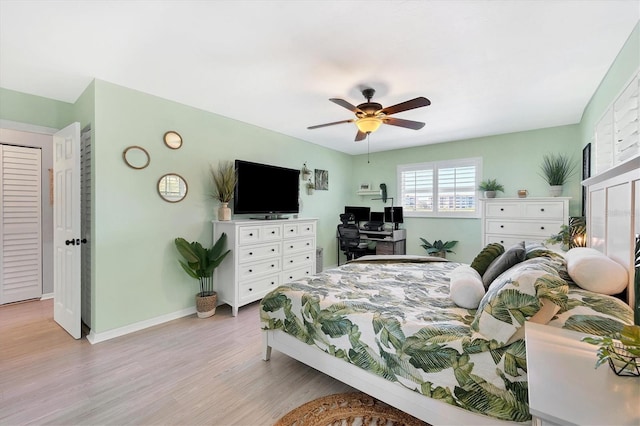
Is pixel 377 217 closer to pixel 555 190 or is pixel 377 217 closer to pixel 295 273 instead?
pixel 295 273

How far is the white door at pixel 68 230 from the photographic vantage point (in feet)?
8.63

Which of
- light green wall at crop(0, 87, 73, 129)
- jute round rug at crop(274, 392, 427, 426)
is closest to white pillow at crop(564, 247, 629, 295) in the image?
jute round rug at crop(274, 392, 427, 426)

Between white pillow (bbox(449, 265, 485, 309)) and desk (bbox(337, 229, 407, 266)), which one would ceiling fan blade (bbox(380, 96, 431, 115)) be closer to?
white pillow (bbox(449, 265, 485, 309))

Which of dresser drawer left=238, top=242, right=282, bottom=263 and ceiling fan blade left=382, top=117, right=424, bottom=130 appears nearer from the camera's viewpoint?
ceiling fan blade left=382, top=117, right=424, bottom=130

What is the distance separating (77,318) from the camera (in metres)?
2.62

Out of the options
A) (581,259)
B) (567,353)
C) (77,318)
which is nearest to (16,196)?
(77,318)

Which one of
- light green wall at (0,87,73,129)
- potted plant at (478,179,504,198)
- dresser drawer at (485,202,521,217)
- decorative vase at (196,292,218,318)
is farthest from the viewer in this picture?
potted plant at (478,179,504,198)

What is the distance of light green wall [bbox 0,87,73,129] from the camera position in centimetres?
271

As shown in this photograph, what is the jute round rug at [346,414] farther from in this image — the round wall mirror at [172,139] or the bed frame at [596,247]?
the round wall mirror at [172,139]

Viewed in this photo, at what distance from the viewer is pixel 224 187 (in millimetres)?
3430

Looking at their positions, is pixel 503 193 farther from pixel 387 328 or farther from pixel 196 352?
pixel 196 352

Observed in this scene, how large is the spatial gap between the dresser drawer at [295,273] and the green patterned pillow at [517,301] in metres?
2.84

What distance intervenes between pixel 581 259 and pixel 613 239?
195 mm

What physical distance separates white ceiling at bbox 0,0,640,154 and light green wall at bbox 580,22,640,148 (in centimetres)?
6
